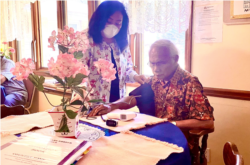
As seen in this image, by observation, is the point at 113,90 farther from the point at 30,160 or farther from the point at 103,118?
the point at 30,160

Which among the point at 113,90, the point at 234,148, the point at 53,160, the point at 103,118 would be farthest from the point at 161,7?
the point at 53,160

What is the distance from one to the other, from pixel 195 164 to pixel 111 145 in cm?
60

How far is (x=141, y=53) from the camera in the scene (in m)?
2.38

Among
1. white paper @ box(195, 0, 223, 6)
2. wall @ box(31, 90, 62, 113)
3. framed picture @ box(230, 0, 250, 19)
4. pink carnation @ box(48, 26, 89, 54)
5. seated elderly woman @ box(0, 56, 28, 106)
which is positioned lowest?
wall @ box(31, 90, 62, 113)

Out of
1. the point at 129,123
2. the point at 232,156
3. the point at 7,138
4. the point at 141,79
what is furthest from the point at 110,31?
the point at 232,156

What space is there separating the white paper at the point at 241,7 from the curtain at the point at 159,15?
0.34 m

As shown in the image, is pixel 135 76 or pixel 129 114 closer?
pixel 129 114

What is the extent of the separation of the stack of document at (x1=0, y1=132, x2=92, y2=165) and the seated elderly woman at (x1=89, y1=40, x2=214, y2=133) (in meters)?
0.50

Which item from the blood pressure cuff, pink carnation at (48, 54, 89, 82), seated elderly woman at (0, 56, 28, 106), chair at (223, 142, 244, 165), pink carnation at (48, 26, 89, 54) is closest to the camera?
chair at (223, 142, 244, 165)

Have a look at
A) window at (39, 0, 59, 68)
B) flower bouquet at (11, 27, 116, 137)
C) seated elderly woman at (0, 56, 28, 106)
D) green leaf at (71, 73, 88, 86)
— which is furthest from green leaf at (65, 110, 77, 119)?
window at (39, 0, 59, 68)

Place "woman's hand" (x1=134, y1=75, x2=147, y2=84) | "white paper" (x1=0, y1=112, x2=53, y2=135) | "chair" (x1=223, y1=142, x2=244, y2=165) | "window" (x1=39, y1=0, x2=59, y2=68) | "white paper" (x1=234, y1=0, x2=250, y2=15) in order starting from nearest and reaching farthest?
"chair" (x1=223, y1=142, x2=244, y2=165), "white paper" (x1=0, y1=112, x2=53, y2=135), "white paper" (x1=234, y1=0, x2=250, y2=15), "woman's hand" (x1=134, y1=75, x2=147, y2=84), "window" (x1=39, y1=0, x2=59, y2=68)

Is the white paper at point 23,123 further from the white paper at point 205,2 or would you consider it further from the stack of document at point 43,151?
the white paper at point 205,2

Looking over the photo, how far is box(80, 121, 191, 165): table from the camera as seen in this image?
0.81m

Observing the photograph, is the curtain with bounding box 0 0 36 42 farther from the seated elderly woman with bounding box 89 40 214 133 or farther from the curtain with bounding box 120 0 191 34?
the seated elderly woman with bounding box 89 40 214 133
